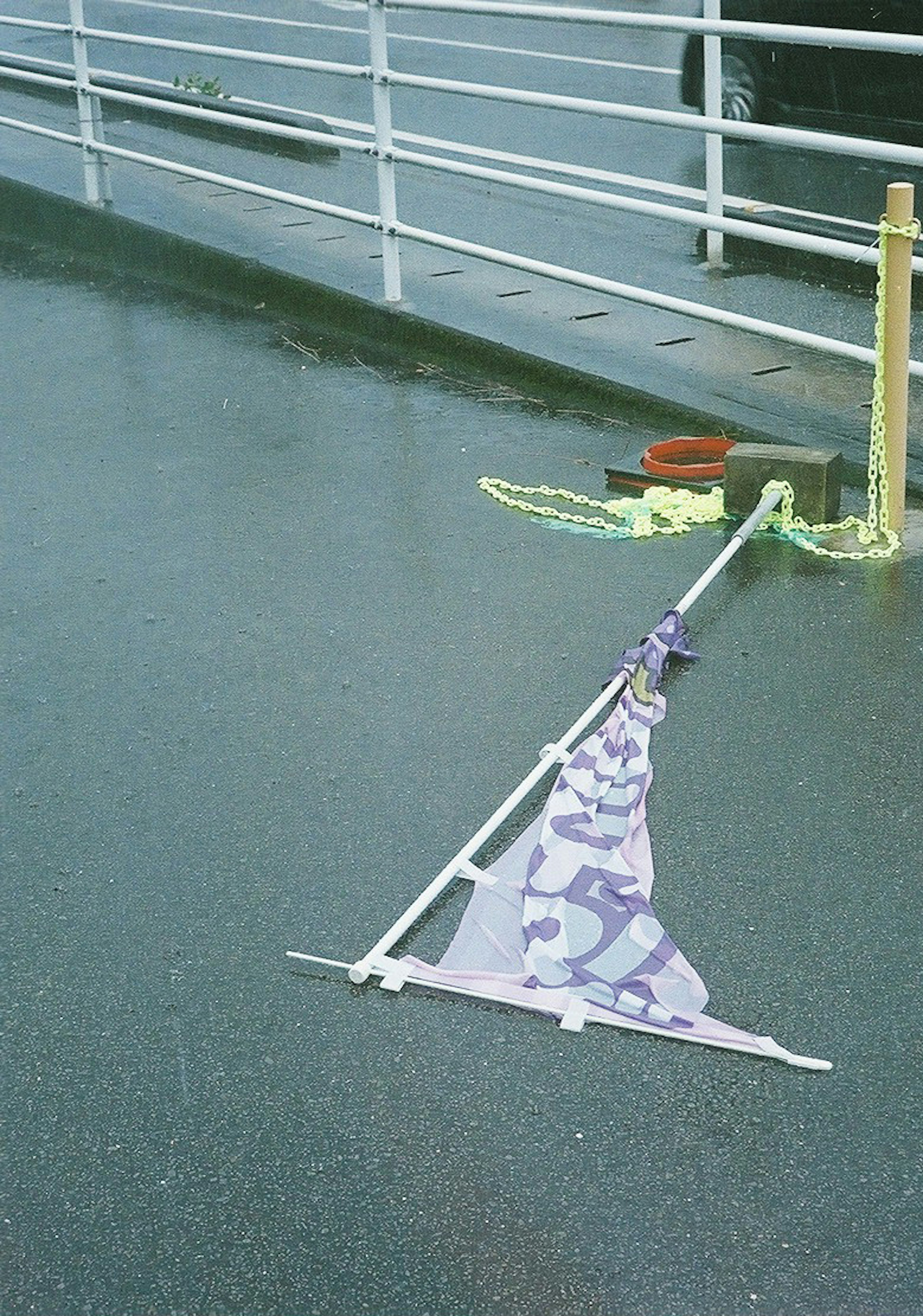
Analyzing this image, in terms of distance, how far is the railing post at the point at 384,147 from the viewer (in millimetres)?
7723

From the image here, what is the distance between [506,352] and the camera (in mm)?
7469

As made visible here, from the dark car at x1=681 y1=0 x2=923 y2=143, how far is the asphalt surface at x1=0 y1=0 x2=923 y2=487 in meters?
0.28

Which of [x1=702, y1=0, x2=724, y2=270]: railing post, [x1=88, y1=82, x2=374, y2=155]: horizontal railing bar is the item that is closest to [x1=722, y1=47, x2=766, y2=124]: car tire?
[x1=88, y1=82, x2=374, y2=155]: horizontal railing bar

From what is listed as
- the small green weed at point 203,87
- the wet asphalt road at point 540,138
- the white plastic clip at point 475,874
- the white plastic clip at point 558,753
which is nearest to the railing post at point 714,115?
the wet asphalt road at point 540,138

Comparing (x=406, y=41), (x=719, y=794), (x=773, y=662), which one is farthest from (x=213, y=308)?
(x=406, y=41)

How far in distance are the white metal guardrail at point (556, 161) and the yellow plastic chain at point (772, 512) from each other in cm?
40

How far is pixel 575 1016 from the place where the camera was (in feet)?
10.2

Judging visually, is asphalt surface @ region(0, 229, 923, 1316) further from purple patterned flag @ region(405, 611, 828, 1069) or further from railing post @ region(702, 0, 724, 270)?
railing post @ region(702, 0, 724, 270)

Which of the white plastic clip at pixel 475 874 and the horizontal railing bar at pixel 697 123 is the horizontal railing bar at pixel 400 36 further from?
the white plastic clip at pixel 475 874

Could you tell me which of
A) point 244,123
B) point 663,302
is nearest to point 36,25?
point 244,123

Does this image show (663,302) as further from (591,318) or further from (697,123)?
(591,318)

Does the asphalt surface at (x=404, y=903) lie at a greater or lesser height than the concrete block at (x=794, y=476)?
lesser

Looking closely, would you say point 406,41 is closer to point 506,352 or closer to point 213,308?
point 213,308

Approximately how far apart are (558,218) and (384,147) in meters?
2.56
